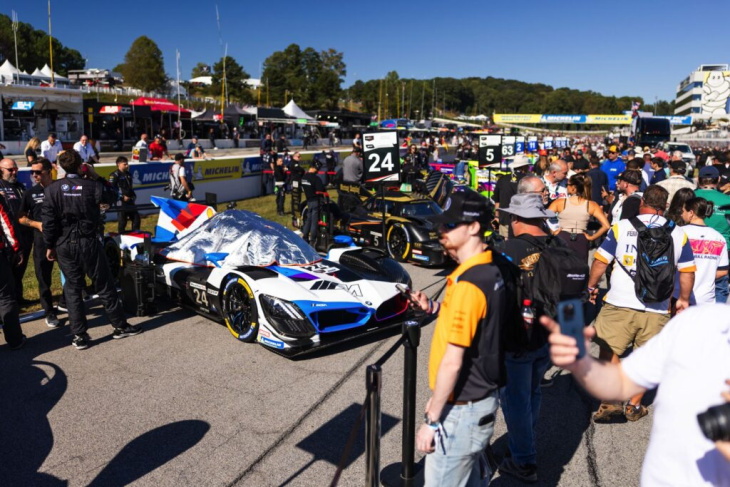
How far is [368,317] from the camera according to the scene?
584 centimetres

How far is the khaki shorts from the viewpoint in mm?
4125

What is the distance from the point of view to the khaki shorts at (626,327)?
4.12 m

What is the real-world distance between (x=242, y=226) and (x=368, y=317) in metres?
2.12

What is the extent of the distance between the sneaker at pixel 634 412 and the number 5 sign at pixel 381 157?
6.11m

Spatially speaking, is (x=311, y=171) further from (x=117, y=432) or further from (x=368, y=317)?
(x=117, y=432)

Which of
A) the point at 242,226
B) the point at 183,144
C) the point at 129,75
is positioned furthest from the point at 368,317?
the point at 129,75

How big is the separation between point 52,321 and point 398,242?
5.90 metres

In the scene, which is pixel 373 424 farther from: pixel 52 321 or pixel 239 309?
A: pixel 52 321

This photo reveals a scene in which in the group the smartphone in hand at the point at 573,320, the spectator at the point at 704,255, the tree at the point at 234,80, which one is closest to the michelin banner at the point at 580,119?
the tree at the point at 234,80

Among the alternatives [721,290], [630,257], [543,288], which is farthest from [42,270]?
[721,290]

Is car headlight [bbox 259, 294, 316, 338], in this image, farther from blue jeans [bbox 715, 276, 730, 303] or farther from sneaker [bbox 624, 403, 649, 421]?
blue jeans [bbox 715, 276, 730, 303]

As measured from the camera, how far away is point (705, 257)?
4.72 m

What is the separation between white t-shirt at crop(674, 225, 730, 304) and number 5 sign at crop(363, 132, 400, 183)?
560 cm

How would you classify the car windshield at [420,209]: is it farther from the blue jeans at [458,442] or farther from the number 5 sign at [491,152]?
the blue jeans at [458,442]
